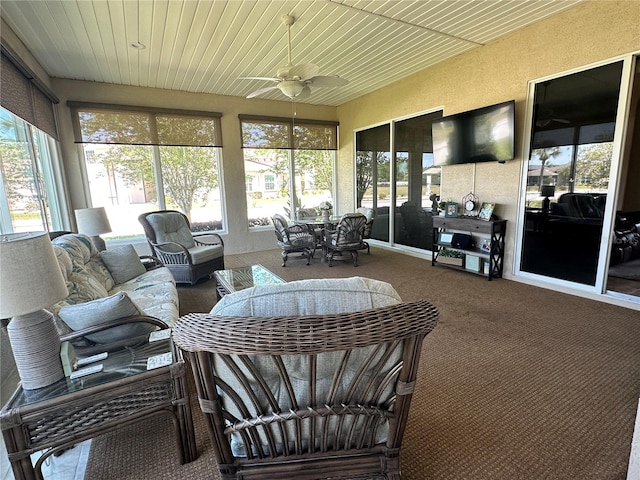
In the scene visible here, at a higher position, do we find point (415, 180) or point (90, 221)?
point (415, 180)

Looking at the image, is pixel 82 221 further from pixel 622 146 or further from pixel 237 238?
pixel 622 146

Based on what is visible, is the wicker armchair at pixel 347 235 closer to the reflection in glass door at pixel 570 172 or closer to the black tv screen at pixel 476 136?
the black tv screen at pixel 476 136

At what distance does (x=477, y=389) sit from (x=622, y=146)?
9.62 feet

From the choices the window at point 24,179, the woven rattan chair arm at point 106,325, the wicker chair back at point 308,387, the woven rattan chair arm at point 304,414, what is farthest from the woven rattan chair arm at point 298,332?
the window at point 24,179

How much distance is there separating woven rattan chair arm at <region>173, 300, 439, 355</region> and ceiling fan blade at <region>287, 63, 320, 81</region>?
312 cm

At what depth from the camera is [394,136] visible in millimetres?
5809

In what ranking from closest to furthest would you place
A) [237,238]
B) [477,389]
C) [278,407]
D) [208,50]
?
[278,407]
[477,389]
[208,50]
[237,238]

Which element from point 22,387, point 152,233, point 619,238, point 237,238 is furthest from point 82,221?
point 619,238

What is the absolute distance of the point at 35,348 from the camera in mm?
1312

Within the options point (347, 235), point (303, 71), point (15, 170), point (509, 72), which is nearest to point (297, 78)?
point (303, 71)

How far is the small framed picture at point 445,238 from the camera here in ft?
15.3

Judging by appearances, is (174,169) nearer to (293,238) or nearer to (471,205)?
(293,238)

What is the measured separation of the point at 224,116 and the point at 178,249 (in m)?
2.94

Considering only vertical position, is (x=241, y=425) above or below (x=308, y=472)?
above
